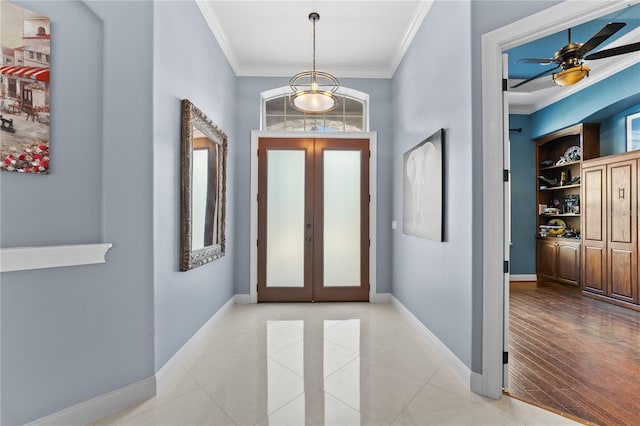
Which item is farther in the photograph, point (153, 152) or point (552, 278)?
point (552, 278)

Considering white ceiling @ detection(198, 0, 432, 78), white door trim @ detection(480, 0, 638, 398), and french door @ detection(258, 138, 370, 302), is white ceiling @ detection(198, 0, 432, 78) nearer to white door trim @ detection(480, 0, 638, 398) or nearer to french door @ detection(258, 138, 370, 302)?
french door @ detection(258, 138, 370, 302)

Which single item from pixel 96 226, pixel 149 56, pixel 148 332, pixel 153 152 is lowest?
pixel 148 332

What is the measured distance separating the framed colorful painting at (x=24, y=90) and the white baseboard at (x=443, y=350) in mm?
3035

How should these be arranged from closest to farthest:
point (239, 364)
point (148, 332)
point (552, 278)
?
point (148, 332) → point (239, 364) → point (552, 278)

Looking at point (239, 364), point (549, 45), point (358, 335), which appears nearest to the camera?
point (239, 364)

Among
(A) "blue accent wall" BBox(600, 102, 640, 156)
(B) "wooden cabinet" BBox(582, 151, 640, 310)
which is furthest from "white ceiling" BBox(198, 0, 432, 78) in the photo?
(A) "blue accent wall" BBox(600, 102, 640, 156)

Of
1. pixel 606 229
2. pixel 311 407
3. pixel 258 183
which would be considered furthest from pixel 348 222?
pixel 606 229

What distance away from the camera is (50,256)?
161 centimetres

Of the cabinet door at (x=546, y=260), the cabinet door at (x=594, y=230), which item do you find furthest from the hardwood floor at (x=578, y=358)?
the cabinet door at (x=546, y=260)

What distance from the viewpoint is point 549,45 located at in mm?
3518

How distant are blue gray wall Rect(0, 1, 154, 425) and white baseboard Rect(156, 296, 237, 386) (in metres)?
0.18

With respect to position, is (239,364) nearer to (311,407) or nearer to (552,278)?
(311,407)

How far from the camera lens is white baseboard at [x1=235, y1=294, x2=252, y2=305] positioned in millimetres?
4129

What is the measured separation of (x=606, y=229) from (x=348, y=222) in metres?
3.90
